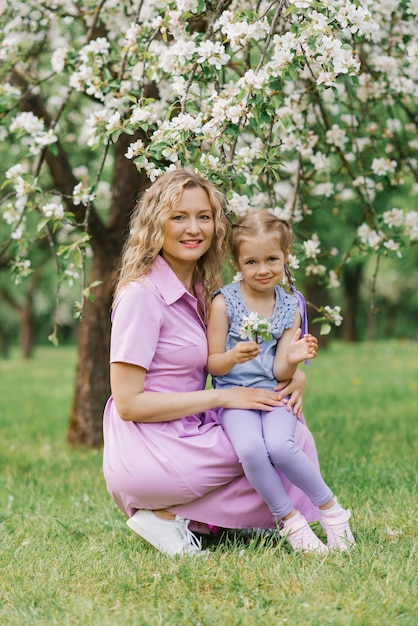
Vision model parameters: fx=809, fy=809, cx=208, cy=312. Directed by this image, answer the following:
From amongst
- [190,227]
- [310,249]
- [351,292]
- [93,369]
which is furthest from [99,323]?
[351,292]

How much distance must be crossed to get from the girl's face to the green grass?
1102 millimetres

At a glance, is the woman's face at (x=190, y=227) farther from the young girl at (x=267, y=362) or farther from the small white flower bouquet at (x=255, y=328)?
the small white flower bouquet at (x=255, y=328)

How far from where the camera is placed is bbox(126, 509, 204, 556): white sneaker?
3389 millimetres

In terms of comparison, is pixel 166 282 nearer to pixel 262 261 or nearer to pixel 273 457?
pixel 262 261

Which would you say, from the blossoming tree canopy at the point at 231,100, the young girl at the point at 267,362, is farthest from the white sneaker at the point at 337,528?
the blossoming tree canopy at the point at 231,100

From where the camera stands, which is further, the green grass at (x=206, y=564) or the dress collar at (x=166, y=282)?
the dress collar at (x=166, y=282)

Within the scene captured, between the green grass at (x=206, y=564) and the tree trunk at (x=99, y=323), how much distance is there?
0.53 metres

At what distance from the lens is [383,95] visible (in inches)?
199

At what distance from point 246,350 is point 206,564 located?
2.80ft

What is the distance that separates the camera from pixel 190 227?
346 centimetres

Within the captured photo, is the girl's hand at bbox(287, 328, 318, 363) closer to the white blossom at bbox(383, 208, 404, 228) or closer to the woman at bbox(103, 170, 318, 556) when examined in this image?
the woman at bbox(103, 170, 318, 556)

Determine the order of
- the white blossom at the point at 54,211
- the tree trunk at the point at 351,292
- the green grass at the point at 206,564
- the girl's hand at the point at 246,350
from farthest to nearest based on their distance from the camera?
the tree trunk at the point at 351,292, the white blossom at the point at 54,211, the girl's hand at the point at 246,350, the green grass at the point at 206,564

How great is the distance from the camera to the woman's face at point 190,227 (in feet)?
11.3

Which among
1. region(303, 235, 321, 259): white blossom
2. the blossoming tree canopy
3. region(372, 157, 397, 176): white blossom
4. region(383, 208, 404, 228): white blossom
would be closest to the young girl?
the blossoming tree canopy
